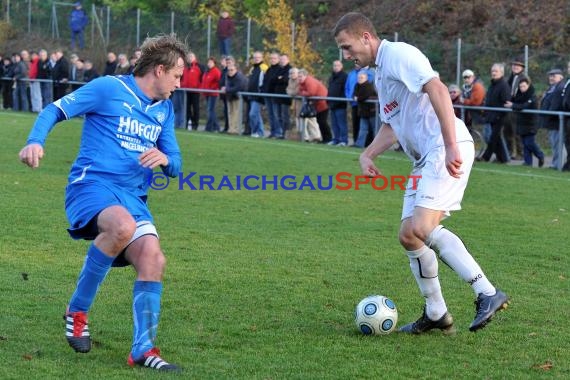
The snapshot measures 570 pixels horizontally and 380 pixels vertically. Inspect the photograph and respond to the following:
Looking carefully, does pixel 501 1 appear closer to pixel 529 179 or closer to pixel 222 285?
pixel 529 179

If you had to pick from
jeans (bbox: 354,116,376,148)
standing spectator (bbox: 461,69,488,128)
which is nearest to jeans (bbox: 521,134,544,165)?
standing spectator (bbox: 461,69,488,128)

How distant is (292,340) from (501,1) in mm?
26073

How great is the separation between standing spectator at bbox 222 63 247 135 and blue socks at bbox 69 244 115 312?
1883 centimetres

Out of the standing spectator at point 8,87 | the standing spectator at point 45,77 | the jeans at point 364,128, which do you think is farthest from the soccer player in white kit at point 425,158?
the standing spectator at point 8,87

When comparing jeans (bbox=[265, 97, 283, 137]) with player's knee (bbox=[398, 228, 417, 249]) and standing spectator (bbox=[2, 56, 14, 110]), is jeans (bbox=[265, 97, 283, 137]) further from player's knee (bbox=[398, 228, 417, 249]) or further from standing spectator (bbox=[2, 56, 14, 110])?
player's knee (bbox=[398, 228, 417, 249])

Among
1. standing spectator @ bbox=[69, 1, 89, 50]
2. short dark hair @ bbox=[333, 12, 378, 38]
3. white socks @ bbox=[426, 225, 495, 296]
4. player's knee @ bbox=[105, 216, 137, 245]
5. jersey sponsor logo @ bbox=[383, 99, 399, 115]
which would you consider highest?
standing spectator @ bbox=[69, 1, 89, 50]

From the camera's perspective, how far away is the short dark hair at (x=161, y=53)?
563 centimetres

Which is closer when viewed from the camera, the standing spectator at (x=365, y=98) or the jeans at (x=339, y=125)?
the standing spectator at (x=365, y=98)

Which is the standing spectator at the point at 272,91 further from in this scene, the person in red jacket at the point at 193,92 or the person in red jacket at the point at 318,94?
the person in red jacket at the point at 193,92

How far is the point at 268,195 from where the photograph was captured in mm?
13562

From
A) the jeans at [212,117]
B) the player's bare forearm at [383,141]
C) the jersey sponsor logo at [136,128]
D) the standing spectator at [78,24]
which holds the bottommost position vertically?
the jeans at [212,117]

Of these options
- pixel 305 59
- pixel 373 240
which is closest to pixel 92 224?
pixel 373 240

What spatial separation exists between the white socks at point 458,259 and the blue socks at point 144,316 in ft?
5.82

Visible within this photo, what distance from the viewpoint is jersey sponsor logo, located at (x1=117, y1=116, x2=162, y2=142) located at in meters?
5.66
